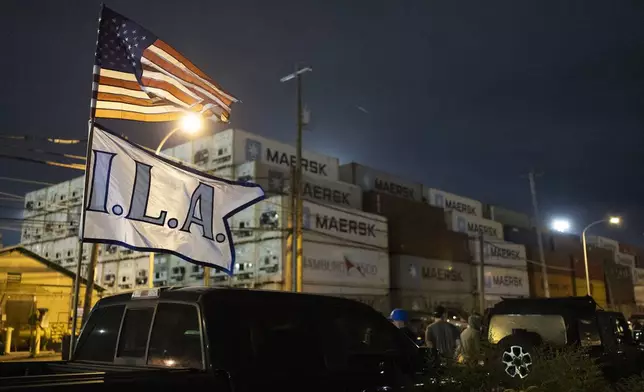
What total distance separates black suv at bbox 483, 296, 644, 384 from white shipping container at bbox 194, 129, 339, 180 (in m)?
18.1

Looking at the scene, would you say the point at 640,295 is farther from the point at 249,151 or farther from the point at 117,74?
the point at 117,74

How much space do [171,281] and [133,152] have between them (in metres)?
22.0

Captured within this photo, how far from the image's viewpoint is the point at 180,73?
8.44 m

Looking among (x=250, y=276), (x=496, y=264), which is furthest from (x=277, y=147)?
(x=496, y=264)

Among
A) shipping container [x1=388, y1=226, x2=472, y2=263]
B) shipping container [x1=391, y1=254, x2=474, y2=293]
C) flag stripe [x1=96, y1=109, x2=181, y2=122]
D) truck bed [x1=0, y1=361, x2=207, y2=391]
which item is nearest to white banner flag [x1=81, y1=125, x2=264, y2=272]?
flag stripe [x1=96, y1=109, x2=181, y2=122]

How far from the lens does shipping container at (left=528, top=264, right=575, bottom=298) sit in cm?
4838

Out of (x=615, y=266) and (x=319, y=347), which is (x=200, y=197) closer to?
(x=319, y=347)

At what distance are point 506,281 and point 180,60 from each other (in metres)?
39.9

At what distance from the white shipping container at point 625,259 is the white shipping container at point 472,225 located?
3148cm

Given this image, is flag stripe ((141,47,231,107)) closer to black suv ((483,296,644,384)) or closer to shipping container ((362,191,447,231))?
black suv ((483,296,644,384))

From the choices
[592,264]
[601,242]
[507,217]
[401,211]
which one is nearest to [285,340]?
[401,211]

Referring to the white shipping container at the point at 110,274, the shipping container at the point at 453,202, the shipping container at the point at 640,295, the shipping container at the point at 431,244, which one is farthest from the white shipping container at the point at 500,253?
the white shipping container at the point at 110,274

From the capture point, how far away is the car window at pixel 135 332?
4203mm

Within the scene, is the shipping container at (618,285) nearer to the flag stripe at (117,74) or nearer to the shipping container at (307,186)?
the shipping container at (307,186)
